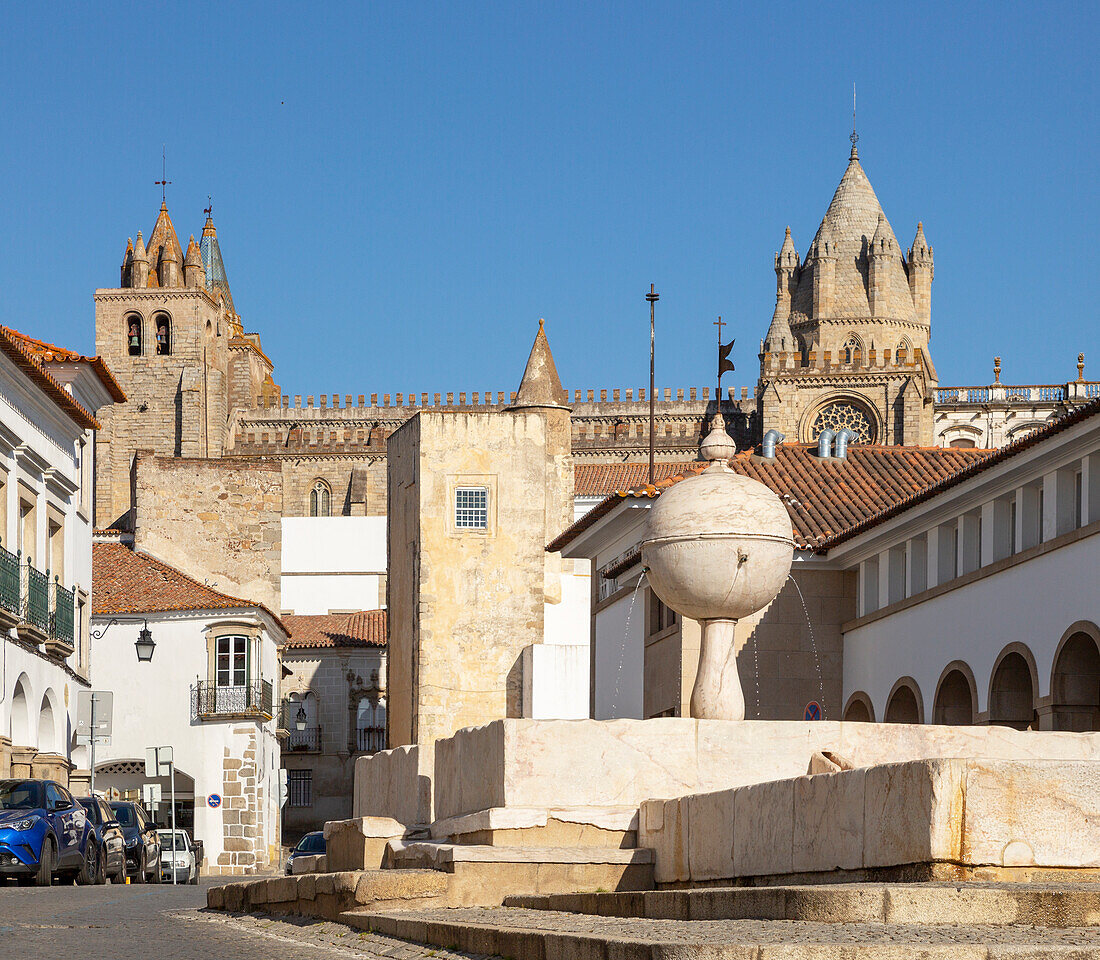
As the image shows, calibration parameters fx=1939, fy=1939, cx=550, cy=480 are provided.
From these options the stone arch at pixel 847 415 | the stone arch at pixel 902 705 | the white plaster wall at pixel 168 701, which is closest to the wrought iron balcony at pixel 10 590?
the stone arch at pixel 902 705

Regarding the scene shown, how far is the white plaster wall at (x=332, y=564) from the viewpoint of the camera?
79312mm

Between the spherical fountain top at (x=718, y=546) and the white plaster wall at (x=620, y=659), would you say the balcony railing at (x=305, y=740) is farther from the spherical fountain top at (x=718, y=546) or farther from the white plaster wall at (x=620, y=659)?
the spherical fountain top at (x=718, y=546)

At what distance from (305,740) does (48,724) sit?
32484 mm

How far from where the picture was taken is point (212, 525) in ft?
199

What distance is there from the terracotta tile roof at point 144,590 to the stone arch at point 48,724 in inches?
567

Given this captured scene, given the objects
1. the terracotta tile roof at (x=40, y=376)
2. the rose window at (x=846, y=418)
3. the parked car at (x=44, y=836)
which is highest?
the rose window at (x=846, y=418)

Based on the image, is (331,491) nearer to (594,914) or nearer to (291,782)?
(291,782)

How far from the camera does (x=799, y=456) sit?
35.9 meters

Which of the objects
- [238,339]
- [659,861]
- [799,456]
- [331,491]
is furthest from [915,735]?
[238,339]

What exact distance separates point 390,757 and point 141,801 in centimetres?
3268

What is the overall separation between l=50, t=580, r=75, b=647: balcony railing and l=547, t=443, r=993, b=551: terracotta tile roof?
29.3 ft

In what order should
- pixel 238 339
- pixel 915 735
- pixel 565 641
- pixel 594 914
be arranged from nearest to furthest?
pixel 594 914 → pixel 915 735 → pixel 565 641 → pixel 238 339

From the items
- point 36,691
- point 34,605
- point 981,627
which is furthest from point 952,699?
point 36,691

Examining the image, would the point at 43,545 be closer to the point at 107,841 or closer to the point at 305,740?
the point at 107,841
